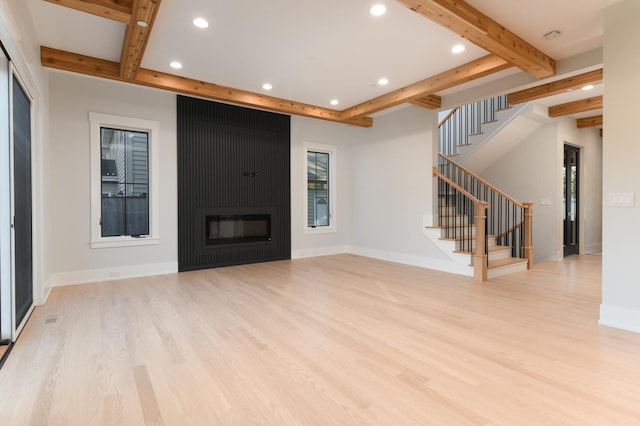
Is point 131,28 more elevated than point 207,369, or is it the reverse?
point 131,28

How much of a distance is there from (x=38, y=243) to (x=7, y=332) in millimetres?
1327

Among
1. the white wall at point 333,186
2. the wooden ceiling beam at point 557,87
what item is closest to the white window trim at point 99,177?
the white wall at point 333,186

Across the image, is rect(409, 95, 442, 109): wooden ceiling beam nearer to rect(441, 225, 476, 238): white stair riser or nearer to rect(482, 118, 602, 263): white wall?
rect(441, 225, 476, 238): white stair riser

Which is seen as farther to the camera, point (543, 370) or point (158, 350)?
point (158, 350)

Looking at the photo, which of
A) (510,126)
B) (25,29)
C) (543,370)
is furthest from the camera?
(510,126)

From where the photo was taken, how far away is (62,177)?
179 inches

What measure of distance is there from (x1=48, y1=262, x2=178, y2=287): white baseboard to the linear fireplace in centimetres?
81

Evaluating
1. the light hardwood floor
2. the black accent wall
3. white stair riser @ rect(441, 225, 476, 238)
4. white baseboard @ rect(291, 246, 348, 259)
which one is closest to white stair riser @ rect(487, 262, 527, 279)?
white stair riser @ rect(441, 225, 476, 238)

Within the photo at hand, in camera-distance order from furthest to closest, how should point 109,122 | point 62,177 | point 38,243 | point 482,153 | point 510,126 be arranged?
point 482,153, point 510,126, point 109,122, point 62,177, point 38,243

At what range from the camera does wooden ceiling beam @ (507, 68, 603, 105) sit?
14.4 ft

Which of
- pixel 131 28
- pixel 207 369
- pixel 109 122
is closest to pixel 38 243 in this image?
pixel 109 122

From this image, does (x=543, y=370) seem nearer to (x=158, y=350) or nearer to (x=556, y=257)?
(x=158, y=350)

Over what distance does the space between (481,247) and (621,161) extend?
7.08ft

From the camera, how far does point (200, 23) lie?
3.29m
